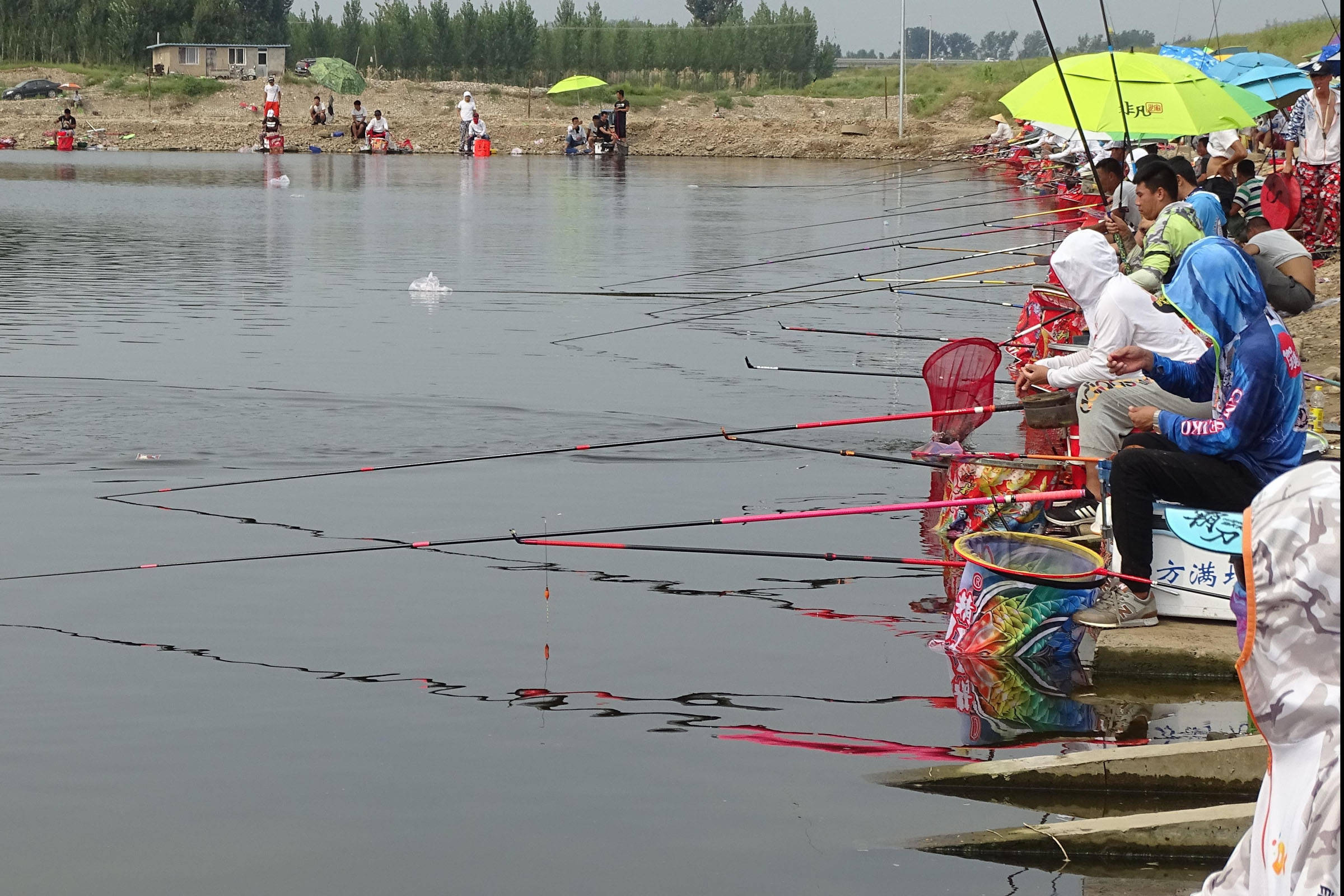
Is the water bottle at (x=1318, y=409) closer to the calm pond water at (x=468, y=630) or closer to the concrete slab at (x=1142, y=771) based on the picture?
the calm pond water at (x=468, y=630)

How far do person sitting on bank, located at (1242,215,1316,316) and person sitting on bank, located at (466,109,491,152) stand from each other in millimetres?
38671

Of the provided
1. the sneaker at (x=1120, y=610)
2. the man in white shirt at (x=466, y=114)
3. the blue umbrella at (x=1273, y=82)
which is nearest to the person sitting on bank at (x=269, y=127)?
the man in white shirt at (x=466, y=114)

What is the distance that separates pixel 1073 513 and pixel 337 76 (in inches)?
1833

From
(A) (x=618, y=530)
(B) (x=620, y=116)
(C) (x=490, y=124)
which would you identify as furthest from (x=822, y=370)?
(C) (x=490, y=124)

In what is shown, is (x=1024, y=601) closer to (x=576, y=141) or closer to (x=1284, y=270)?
(x=1284, y=270)

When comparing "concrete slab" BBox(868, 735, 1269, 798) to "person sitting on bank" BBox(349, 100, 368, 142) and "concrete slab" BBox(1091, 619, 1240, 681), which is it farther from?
"person sitting on bank" BBox(349, 100, 368, 142)

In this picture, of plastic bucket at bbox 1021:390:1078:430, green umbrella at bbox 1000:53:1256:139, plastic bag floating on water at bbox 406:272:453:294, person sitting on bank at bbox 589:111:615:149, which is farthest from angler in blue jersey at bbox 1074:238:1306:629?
person sitting on bank at bbox 589:111:615:149

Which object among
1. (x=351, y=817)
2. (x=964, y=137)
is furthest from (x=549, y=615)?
(x=964, y=137)

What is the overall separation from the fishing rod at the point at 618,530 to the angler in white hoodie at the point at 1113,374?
0.22 metres

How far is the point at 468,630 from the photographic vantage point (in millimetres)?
6074

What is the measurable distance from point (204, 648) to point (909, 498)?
368cm

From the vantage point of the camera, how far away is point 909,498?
8156 mm

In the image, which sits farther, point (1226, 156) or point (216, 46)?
point (216, 46)

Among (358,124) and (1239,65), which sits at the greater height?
(358,124)
